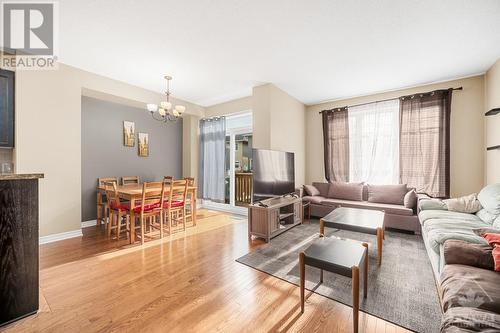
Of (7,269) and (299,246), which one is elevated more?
(7,269)

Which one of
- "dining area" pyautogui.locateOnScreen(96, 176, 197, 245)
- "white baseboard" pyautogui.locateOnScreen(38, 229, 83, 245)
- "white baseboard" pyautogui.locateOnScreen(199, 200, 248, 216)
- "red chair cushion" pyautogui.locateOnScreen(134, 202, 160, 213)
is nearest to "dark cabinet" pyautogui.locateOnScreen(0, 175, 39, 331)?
"dining area" pyautogui.locateOnScreen(96, 176, 197, 245)

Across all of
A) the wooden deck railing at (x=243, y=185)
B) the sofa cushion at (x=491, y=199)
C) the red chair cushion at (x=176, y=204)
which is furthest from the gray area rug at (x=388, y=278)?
the wooden deck railing at (x=243, y=185)

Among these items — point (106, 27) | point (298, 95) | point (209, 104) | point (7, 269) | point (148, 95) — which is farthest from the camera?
point (209, 104)

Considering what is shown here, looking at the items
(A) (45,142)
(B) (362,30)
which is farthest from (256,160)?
(A) (45,142)

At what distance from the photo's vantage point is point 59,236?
3.22 metres

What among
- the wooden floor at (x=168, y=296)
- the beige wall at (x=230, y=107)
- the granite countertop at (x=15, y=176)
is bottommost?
the wooden floor at (x=168, y=296)

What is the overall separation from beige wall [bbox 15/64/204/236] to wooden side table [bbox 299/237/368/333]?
147 inches

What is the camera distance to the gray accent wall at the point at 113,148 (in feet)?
13.4

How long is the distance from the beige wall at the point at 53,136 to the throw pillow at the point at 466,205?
586 cm

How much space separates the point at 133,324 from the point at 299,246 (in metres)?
2.15

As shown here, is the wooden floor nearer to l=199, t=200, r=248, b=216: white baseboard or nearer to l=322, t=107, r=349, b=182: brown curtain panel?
l=199, t=200, r=248, b=216: white baseboard

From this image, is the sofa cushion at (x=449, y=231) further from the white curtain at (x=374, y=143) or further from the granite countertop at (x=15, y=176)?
the granite countertop at (x=15, y=176)

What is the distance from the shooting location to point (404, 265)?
2.42 metres

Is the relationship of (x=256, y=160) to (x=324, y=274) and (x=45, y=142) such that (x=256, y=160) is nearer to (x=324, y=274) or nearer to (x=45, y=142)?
(x=324, y=274)
